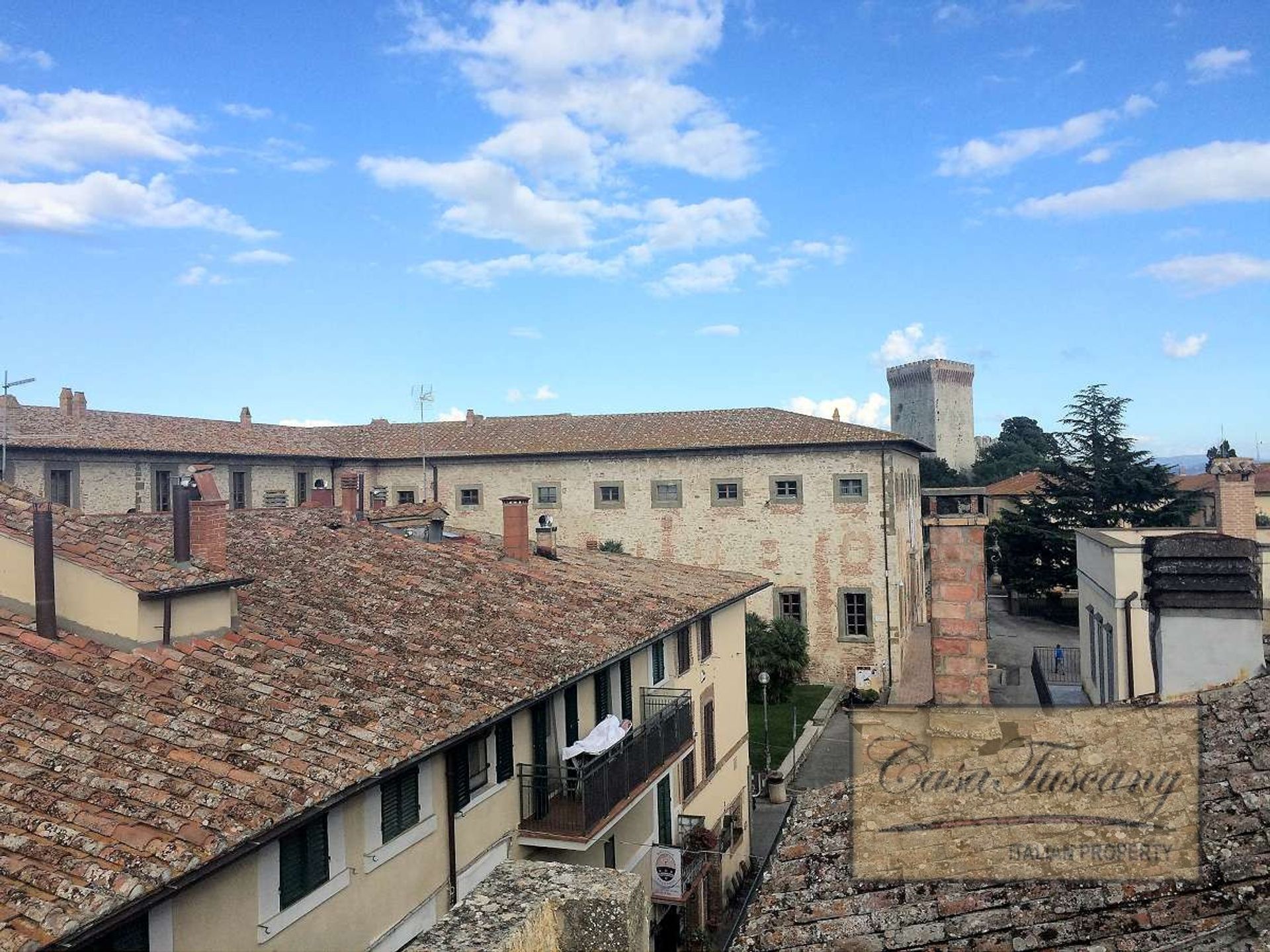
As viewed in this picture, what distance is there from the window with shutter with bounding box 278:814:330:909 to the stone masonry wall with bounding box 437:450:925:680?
844 inches

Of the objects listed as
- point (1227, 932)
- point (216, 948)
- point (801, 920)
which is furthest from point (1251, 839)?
point (216, 948)

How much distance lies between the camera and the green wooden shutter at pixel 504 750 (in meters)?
10.3

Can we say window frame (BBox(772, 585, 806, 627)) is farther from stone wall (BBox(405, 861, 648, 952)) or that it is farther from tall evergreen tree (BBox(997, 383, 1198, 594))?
stone wall (BBox(405, 861, 648, 952))

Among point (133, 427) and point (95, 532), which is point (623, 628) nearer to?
point (95, 532)

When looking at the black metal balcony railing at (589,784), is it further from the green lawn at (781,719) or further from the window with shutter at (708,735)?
the green lawn at (781,719)

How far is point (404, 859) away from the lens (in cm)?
845

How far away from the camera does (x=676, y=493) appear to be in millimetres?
32094

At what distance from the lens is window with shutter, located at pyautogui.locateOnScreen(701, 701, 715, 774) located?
17.1 metres

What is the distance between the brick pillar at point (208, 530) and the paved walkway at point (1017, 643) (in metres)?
17.9

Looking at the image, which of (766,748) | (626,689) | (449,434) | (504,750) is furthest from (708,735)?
(449,434)

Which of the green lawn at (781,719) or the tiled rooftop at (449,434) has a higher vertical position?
the tiled rooftop at (449,434)

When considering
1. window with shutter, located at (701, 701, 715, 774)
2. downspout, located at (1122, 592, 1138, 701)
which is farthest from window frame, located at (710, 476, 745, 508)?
downspout, located at (1122, 592, 1138, 701)

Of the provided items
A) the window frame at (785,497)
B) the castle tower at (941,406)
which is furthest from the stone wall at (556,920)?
the castle tower at (941,406)

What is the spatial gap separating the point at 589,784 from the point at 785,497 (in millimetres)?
20810
